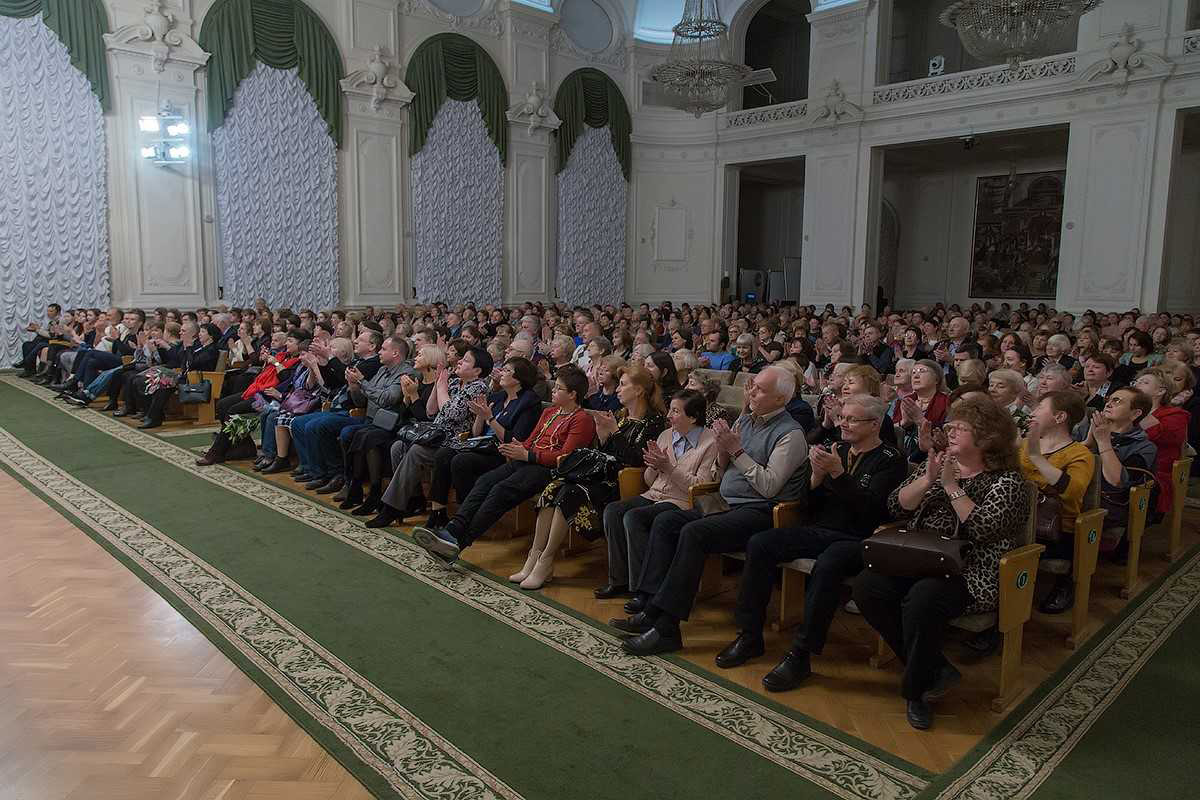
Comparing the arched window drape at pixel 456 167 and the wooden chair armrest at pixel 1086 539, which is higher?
the arched window drape at pixel 456 167

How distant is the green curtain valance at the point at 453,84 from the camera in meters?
15.6

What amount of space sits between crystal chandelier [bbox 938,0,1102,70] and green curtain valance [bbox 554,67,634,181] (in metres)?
9.96

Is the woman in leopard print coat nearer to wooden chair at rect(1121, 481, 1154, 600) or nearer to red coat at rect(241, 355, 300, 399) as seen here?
wooden chair at rect(1121, 481, 1154, 600)

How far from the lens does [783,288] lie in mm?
22953

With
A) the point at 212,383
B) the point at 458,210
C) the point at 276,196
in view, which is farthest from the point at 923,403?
the point at 458,210

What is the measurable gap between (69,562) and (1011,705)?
482 cm

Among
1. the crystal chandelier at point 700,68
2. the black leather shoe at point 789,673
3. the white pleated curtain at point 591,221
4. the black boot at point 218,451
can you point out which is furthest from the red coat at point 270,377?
the white pleated curtain at point 591,221

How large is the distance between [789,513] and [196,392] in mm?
7078

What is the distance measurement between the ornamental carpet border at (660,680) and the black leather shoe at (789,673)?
137 millimetres

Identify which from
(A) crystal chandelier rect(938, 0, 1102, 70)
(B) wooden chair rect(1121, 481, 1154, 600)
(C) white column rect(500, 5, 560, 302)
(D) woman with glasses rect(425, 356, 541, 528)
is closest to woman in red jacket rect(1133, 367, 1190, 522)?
(B) wooden chair rect(1121, 481, 1154, 600)

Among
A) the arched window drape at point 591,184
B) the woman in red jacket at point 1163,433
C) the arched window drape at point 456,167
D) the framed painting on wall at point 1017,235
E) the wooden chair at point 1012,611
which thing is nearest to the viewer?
the wooden chair at point 1012,611

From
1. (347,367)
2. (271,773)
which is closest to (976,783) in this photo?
(271,773)

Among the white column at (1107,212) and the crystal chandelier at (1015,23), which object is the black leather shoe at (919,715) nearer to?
the crystal chandelier at (1015,23)

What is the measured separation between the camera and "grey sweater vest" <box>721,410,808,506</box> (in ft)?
12.4
